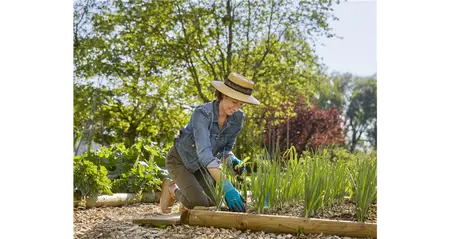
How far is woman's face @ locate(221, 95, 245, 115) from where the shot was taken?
135 inches

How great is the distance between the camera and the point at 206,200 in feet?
12.0

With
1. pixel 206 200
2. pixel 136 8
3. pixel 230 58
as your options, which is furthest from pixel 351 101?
pixel 206 200

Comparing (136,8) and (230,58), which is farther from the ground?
(136,8)

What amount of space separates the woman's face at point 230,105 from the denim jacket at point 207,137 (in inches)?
3.1

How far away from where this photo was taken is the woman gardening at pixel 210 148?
3179mm

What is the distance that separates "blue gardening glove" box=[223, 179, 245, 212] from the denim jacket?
7.7 inches

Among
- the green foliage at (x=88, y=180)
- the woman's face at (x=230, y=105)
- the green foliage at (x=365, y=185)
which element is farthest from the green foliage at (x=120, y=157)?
the green foliage at (x=365, y=185)

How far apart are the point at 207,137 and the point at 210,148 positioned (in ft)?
0.31

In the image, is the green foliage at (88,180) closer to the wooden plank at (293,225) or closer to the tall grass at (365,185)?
the wooden plank at (293,225)

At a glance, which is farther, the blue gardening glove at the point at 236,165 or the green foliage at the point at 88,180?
the green foliage at the point at 88,180
